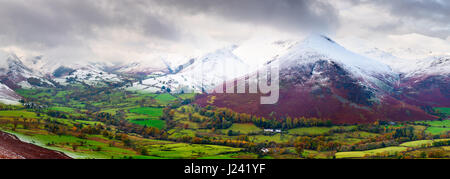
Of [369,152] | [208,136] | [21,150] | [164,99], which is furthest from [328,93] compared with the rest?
[21,150]

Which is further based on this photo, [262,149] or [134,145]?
[262,149]

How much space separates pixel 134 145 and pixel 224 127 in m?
41.1

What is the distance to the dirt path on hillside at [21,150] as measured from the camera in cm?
4128

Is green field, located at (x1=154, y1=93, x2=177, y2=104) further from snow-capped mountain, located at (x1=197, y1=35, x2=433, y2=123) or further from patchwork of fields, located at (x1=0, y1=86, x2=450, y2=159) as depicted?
patchwork of fields, located at (x1=0, y1=86, x2=450, y2=159)

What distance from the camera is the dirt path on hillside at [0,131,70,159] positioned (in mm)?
41275

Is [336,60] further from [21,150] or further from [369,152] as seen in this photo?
[21,150]

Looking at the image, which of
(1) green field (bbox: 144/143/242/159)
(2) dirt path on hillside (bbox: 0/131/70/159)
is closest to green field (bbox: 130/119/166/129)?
(1) green field (bbox: 144/143/242/159)

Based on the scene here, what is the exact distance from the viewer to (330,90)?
127312mm

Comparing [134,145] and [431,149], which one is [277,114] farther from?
[134,145]

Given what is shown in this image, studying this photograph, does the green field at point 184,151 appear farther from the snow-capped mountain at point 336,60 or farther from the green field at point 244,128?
the snow-capped mountain at point 336,60

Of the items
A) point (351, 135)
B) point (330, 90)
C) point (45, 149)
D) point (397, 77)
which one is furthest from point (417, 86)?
point (45, 149)

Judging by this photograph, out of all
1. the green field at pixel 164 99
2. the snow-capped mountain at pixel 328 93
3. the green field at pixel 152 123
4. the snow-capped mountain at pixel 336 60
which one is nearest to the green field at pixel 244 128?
the snow-capped mountain at pixel 328 93

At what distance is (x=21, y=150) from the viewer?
45.7 metres

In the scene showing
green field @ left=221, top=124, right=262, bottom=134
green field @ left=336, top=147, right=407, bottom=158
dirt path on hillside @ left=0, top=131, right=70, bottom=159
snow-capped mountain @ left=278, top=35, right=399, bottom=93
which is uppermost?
snow-capped mountain @ left=278, top=35, right=399, bottom=93
